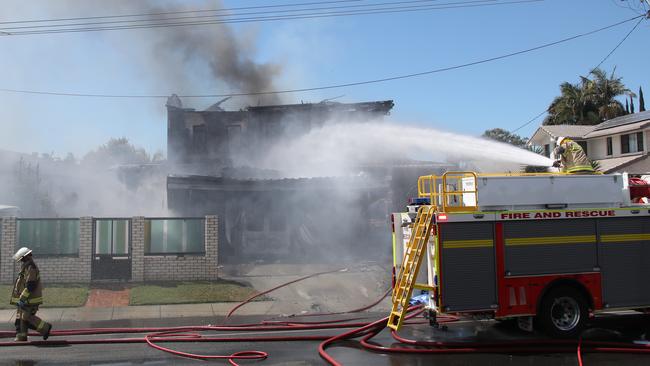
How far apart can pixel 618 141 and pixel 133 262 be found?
24.2 metres

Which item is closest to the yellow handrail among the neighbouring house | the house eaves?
the neighbouring house

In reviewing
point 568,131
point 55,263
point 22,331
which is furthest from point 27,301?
point 568,131

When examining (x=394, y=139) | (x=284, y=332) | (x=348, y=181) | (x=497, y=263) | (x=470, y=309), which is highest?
(x=394, y=139)

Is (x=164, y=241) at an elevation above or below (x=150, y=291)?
above

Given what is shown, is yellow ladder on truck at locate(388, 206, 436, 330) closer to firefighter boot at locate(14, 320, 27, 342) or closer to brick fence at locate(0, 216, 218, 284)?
firefighter boot at locate(14, 320, 27, 342)

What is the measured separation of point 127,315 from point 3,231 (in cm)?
477

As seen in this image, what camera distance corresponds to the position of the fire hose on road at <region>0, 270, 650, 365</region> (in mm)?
7309

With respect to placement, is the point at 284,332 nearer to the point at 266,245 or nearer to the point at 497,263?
the point at 497,263

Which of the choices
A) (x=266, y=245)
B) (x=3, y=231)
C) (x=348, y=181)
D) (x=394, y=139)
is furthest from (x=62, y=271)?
(x=394, y=139)

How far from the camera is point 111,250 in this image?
1361 cm

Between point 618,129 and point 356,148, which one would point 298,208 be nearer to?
point 356,148

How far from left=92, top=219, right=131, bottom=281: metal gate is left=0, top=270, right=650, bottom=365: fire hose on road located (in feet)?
14.6

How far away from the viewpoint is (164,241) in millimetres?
13695

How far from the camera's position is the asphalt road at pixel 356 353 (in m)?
6.96
